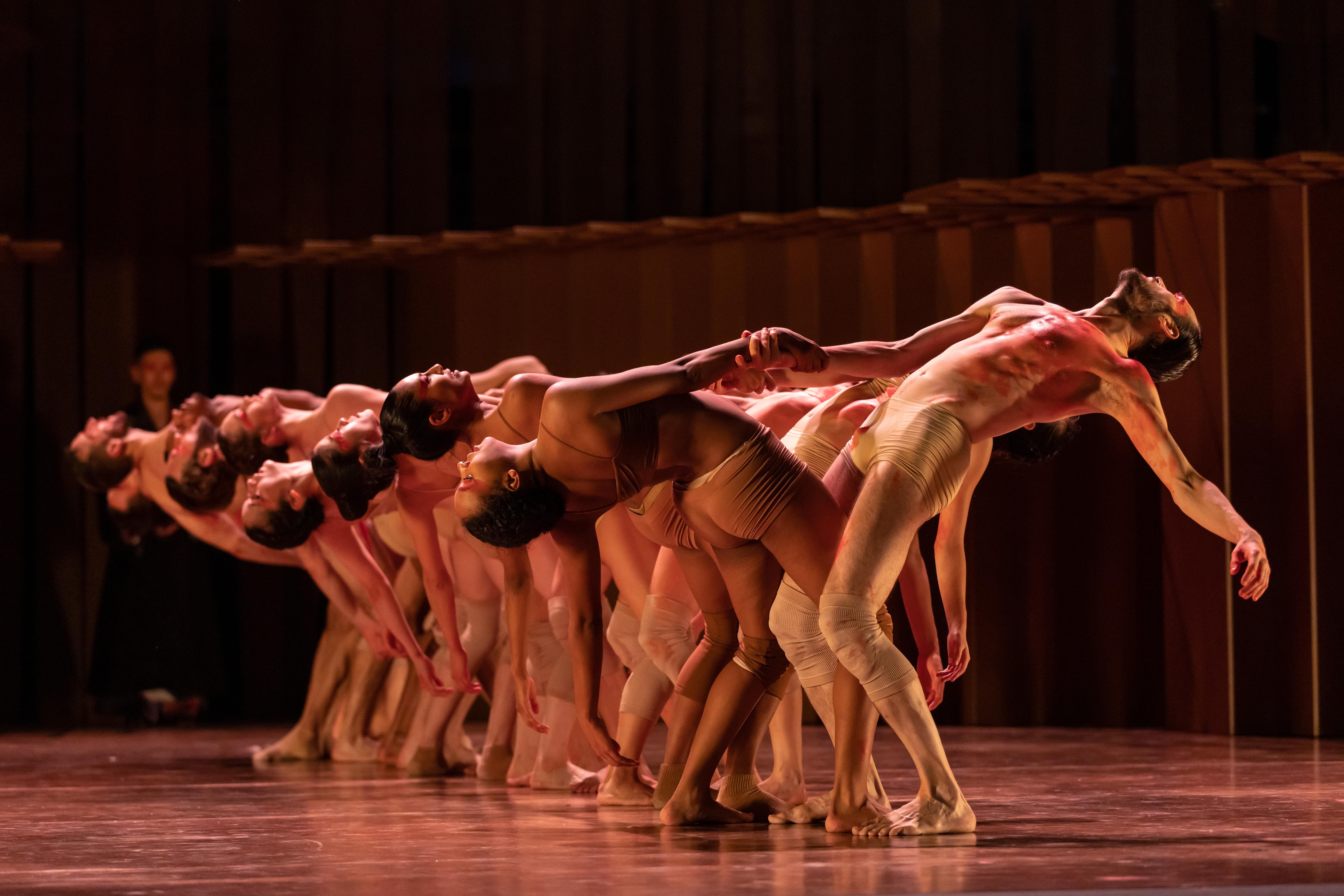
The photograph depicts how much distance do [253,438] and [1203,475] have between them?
3.89 metres

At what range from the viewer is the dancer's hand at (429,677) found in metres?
5.99

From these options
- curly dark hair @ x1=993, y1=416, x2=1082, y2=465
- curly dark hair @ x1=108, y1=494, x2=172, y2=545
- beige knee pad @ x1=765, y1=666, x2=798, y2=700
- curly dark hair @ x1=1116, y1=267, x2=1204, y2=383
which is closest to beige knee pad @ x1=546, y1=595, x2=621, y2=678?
beige knee pad @ x1=765, y1=666, x2=798, y2=700

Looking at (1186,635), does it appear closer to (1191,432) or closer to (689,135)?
(1191,432)

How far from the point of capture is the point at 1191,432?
7590 millimetres

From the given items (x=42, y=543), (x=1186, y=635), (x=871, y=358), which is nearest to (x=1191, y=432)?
(x=1186, y=635)

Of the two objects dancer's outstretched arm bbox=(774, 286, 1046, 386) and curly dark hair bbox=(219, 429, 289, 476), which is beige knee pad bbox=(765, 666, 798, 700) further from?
curly dark hair bbox=(219, 429, 289, 476)

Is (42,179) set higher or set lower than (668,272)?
higher

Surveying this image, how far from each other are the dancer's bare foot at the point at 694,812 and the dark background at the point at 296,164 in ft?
15.0

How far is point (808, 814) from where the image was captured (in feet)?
14.8

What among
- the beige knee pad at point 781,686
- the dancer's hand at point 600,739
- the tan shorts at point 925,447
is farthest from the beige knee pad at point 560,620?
the tan shorts at point 925,447

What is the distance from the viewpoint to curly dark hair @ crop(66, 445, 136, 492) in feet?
25.9

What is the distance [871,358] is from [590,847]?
136 centimetres

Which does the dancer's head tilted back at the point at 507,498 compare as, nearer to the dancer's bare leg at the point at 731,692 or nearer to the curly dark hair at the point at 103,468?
the dancer's bare leg at the point at 731,692

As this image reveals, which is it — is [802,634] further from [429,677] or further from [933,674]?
[429,677]
